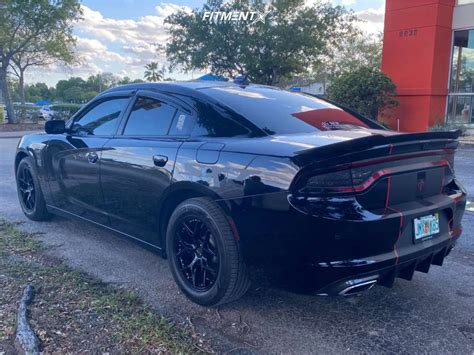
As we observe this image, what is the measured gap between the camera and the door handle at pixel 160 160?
3299mm

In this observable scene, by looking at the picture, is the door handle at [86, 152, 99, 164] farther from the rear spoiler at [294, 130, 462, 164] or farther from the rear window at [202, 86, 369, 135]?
the rear spoiler at [294, 130, 462, 164]

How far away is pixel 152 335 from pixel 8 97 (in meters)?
28.9

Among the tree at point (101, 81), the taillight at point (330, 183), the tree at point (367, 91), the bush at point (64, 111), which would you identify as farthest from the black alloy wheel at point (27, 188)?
the tree at point (101, 81)

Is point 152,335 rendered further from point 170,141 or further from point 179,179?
point 170,141

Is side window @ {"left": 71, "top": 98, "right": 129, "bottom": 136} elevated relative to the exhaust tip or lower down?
elevated

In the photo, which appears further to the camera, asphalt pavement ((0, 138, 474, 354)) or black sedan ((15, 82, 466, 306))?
asphalt pavement ((0, 138, 474, 354))

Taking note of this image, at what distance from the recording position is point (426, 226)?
2.84 metres

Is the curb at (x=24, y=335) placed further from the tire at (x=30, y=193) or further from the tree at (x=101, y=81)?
the tree at (x=101, y=81)

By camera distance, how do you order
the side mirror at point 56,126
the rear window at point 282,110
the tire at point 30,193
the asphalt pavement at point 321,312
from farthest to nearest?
the tire at point 30,193 < the side mirror at point 56,126 < the rear window at point 282,110 < the asphalt pavement at point 321,312

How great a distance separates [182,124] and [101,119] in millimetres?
1290

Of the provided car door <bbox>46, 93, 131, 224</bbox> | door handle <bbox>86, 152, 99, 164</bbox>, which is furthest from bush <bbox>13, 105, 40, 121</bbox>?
door handle <bbox>86, 152, 99, 164</bbox>

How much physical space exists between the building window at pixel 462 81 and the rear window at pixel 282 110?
16670 millimetres

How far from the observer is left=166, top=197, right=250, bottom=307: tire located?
285cm

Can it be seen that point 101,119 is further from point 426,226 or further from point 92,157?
point 426,226
